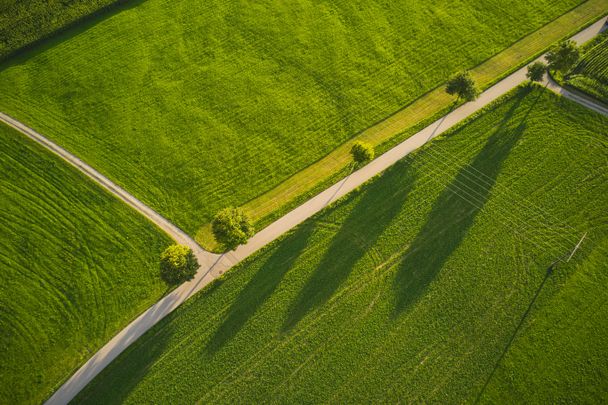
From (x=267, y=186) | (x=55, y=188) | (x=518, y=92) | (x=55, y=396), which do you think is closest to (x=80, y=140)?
(x=55, y=188)

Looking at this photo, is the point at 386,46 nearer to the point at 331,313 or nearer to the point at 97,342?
the point at 331,313

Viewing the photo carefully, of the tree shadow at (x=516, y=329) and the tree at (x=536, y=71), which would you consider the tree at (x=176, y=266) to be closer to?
the tree shadow at (x=516, y=329)

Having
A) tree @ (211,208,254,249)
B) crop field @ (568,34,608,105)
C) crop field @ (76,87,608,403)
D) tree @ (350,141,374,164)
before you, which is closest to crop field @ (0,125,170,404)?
crop field @ (76,87,608,403)

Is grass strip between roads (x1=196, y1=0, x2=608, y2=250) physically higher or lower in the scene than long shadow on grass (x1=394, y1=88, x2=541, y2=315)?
higher

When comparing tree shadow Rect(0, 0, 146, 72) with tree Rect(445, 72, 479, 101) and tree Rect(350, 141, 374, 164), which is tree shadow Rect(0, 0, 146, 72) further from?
tree Rect(445, 72, 479, 101)

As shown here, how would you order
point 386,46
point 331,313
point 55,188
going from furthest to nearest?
point 386,46
point 55,188
point 331,313

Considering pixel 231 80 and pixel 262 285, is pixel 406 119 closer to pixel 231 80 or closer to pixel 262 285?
pixel 231 80
